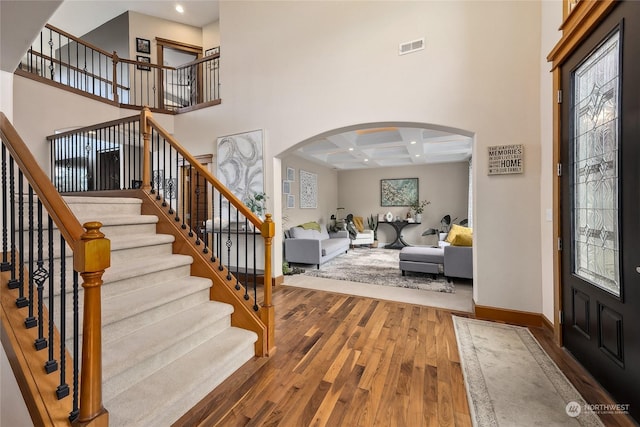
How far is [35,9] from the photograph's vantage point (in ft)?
4.58

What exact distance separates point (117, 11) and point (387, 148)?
22.4ft

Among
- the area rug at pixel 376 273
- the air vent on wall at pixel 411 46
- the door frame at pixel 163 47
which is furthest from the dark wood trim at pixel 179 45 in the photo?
the area rug at pixel 376 273

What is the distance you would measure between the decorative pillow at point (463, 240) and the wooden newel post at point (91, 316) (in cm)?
445

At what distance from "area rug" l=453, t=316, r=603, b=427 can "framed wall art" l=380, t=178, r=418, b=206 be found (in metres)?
6.36

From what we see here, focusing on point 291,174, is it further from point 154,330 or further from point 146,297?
point 154,330

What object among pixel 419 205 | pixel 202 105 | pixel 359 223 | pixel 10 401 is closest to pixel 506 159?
pixel 10 401

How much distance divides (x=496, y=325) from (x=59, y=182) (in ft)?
22.1

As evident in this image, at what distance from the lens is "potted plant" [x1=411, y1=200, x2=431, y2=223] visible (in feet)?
27.0

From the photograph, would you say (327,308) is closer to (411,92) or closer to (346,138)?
(411,92)

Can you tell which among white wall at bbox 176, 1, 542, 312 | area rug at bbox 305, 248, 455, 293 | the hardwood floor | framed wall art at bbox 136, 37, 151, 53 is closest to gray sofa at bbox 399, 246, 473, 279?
area rug at bbox 305, 248, 455, 293

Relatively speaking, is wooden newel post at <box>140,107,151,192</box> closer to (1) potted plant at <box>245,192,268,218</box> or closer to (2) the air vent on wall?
(1) potted plant at <box>245,192,268,218</box>

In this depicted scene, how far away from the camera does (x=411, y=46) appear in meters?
3.22

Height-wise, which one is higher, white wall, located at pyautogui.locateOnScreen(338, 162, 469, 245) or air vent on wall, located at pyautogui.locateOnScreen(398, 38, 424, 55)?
air vent on wall, located at pyautogui.locateOnScreen(398, 38, 424, 55)

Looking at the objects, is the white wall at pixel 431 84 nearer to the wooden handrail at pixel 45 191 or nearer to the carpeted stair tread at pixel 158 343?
the carpeted stair tread at pixel 158 343
